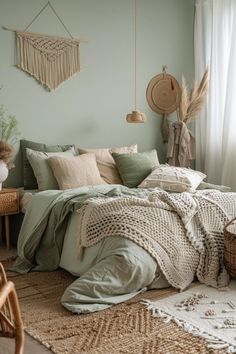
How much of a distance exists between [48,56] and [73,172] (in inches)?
50.1

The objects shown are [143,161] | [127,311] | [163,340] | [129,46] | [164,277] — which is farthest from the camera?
[129,46]

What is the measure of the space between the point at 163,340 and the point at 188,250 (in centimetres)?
81

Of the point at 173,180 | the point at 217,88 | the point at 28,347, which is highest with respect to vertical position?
the point at 217,88

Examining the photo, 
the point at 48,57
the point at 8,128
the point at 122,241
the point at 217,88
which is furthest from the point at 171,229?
the point at 217,88

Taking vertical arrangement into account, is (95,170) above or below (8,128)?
below

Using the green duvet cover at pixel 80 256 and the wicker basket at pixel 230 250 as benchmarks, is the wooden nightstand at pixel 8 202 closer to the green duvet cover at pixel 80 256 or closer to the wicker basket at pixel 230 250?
the green duvet cover at pixel 80 256

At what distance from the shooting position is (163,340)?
208 centimetres

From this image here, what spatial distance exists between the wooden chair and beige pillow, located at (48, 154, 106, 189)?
7.63 ft

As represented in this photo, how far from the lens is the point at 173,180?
3.71 metres

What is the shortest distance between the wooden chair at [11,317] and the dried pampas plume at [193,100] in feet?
12.2

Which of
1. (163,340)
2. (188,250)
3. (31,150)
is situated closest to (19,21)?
(31,150)

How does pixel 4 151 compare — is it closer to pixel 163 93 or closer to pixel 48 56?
pixel 48 56

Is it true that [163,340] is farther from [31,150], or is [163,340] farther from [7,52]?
[7,52]

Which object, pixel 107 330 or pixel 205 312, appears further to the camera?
pixel 205 312
